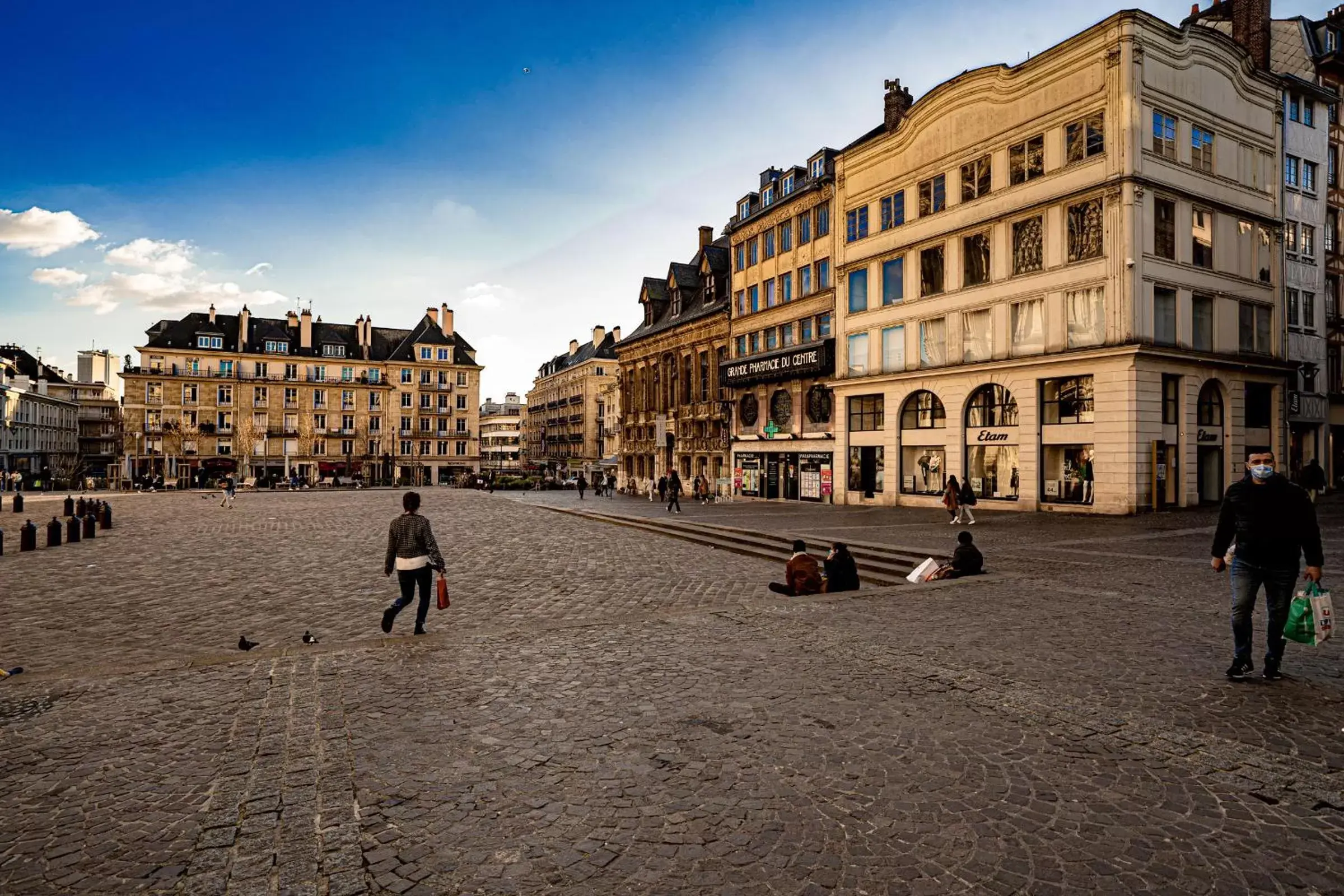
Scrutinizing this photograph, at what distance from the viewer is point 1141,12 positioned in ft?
81.8

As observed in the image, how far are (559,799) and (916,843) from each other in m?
2.18

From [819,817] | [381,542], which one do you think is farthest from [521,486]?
[819,817]

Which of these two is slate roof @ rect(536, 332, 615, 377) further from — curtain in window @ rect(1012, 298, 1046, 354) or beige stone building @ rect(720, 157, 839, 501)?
curtain in window @ rect(1012, 298, 1046, 354)

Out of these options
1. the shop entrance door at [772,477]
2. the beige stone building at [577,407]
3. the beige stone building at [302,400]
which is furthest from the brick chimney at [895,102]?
the beige stone building at [302,400]

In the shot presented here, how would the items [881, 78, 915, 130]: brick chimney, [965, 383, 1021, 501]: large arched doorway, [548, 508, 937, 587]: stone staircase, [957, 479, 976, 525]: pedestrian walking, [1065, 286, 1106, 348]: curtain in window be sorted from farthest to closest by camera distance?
[881, 78, 915, 130]: brick chimney
[965, 383, 1021, 501]: large arched doorway
[1065, 286, 1106, 348]: curtain in window
[957, 479, 976, 525]: pedestrian walking
[548, 508, 937, 587]: stone staircase

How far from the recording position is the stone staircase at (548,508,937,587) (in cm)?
1538

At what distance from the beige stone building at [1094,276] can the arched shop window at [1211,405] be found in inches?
3.4

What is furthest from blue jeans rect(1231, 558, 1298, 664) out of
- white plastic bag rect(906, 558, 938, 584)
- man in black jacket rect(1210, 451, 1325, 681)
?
white plastic bag rect(906, 558, 938, 584)

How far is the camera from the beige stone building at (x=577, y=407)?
10388cm

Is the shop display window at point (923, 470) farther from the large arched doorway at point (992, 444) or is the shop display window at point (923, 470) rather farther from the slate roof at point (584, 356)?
the slate roof at point (584, 356)

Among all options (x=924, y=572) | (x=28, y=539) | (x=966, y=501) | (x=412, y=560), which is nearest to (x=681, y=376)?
(x=966, y=501)

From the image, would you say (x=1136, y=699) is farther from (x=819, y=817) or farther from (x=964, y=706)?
(x=819, y=817)

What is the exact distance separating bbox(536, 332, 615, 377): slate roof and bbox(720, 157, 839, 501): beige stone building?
4870 centimetres

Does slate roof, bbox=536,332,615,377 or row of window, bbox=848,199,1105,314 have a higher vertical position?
slate roof, bbox=536,332,615,377
